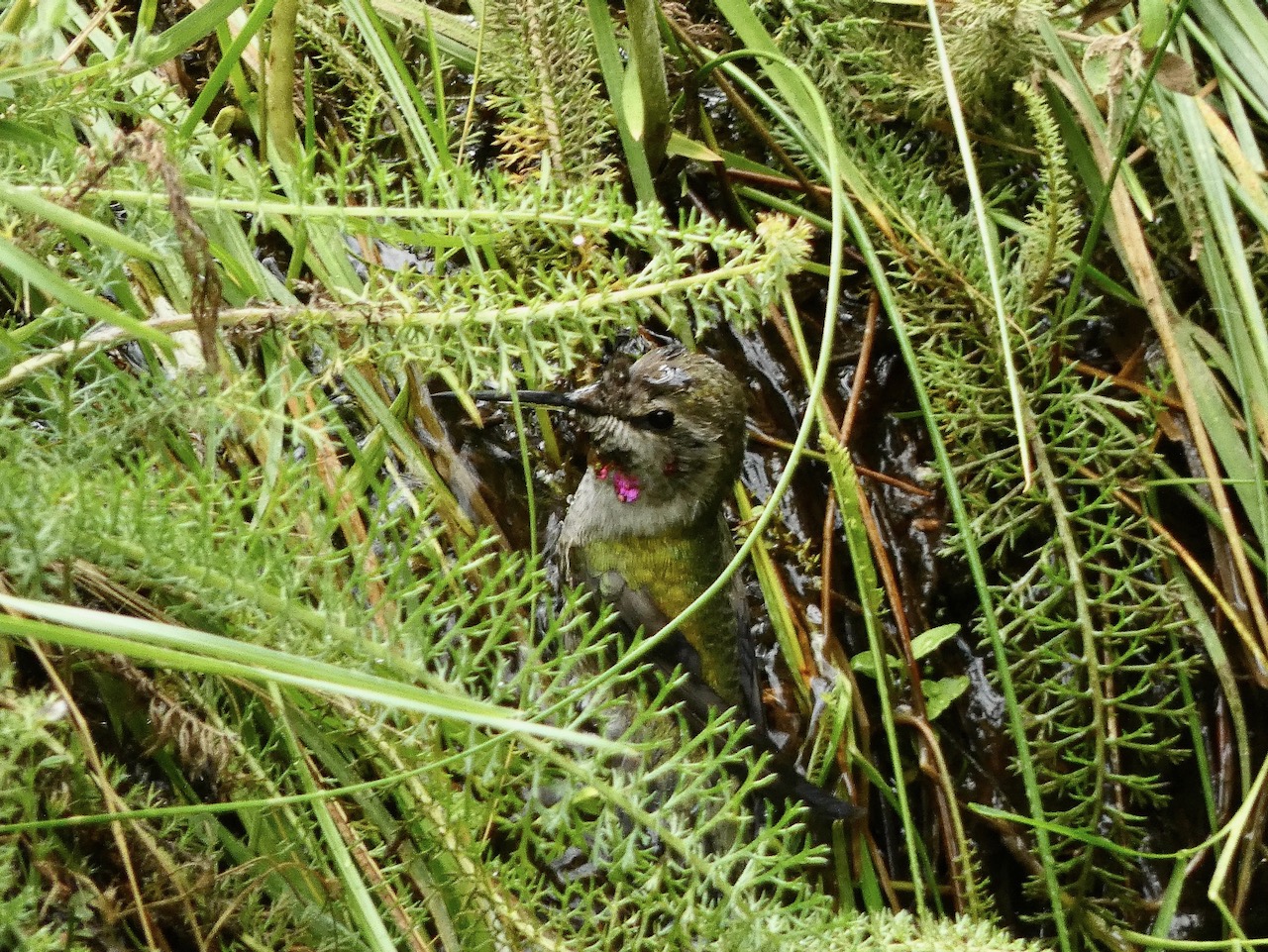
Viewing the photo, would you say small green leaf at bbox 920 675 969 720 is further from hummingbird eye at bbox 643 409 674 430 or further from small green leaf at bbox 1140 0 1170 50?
small green leaf at bbox 1140 0 1170 50

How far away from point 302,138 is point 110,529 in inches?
52.8

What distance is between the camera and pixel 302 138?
240 centimetres

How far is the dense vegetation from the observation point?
1430mm

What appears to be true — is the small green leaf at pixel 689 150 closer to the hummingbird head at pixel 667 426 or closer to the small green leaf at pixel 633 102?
the small green leaf at pixel 633 102

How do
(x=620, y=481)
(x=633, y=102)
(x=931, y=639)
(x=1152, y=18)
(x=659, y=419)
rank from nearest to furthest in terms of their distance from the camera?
(x=1152, y=18) < (x=633, y=102) < (x=931, y=639) < (x=659, y=419) < (x=620, y=481)

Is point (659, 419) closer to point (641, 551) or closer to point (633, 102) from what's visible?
point (641, 551)

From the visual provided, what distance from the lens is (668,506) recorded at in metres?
2.87

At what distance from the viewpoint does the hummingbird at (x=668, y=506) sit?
2.58m

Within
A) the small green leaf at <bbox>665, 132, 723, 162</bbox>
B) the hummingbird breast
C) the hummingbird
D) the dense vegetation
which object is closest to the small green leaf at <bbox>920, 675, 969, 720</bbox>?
the dense vegetation

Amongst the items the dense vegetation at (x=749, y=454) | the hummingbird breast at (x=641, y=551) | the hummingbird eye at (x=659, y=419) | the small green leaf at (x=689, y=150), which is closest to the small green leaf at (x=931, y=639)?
the dense vegetation at (x=749, y=454)

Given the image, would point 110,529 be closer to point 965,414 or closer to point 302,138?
point 302,138

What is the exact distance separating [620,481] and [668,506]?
0.46 ft

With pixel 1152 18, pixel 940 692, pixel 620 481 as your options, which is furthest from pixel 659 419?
pixel 1152 18

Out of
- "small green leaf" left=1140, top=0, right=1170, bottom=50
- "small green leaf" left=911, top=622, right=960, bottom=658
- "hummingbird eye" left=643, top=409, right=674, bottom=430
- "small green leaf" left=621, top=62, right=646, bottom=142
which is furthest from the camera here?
"hummingbird eye" left=643, top=409, right=674, bottom=430
